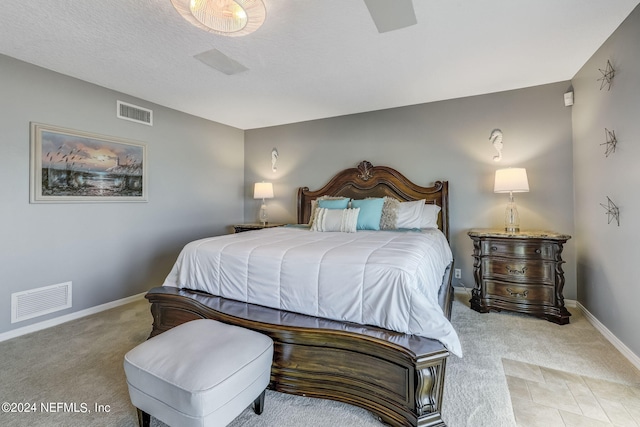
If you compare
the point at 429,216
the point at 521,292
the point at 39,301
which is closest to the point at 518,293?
the point at 521,292

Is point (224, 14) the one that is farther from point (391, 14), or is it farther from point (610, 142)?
point (610, 142)

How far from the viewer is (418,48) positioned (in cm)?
237

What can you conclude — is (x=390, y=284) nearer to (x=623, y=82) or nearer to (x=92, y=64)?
(x=623, y=82)

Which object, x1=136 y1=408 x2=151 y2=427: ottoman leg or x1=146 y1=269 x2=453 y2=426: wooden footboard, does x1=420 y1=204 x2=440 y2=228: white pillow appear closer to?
x1=146 y1=269 x2=453 y2=426: wooden footboard

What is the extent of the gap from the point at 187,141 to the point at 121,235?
1.53 meters

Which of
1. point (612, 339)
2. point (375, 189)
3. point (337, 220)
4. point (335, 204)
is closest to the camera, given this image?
point (612, 339)

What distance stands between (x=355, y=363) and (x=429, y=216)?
2.23m

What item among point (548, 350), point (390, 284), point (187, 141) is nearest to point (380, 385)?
point (390, 284)

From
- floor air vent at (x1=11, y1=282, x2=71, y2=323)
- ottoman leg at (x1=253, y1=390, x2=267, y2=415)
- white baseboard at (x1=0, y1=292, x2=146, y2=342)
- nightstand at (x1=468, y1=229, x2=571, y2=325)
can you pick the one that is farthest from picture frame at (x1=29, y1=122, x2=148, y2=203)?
nightstand at (x1=468, y1=229, x2=571, y2=325)

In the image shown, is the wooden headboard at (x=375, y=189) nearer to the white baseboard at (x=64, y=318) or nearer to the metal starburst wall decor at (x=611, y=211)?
the metal starburst wall decor at (x=611, y=211)

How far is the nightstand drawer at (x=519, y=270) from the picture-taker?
107 inches

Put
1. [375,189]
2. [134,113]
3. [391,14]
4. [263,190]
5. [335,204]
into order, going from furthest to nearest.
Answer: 1. [263,190]
2. [375,189]
3. [335,204]
4. [134,113]
5. [391,14]

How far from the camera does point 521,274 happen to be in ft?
9.24

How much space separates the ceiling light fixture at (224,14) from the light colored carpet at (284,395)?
2234mm
